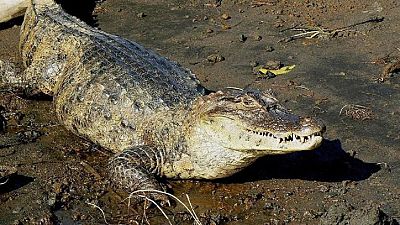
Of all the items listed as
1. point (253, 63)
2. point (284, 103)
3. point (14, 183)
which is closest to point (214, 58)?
point (253, 63)

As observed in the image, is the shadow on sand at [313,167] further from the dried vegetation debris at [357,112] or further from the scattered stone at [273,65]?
the scattered stone at [273,65]

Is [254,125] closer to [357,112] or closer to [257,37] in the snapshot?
[357,112]

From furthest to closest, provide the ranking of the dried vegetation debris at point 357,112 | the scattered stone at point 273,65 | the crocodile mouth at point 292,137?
the scattered stone at point 273,65, the dried vegetation debris at point 357,112, the crocodile mouth at point 292,137

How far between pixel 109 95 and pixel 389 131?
2.37 metres

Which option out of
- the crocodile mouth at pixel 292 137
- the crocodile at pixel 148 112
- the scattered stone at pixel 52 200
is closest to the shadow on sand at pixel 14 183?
the scattered stone at pixel 52 200

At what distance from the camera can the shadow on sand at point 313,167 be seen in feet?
17.6

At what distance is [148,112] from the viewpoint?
5.51 metres

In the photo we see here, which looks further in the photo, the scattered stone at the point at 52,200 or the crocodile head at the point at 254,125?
the scattered stone at the point at 52,200

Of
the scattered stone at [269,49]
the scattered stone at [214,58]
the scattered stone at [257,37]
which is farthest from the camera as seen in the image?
the scattered stone at [257,37]

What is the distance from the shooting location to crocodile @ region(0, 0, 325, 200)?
479 cm

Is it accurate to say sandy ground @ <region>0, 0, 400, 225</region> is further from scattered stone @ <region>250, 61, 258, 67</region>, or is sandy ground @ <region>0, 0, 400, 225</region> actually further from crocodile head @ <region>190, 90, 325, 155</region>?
crocodile head @ <region>190, 90, 325, 155</region>

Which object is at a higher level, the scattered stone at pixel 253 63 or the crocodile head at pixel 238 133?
the crocodile head at pixel 238 133

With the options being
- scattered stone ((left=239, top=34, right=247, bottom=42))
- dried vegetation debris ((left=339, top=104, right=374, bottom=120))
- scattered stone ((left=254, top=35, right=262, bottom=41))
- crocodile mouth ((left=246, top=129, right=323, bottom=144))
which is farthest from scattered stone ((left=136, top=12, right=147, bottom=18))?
crocodile mouth ((left=246, top=129, right=323, bottom=144))

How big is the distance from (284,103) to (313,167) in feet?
3.58
